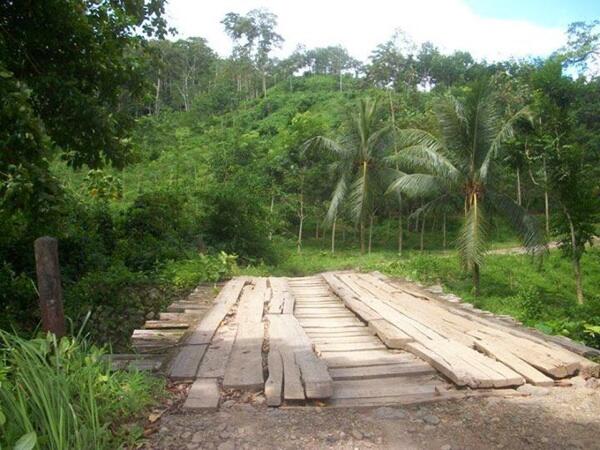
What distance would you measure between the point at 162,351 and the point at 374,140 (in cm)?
1721

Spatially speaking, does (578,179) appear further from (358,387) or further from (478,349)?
(358,387)

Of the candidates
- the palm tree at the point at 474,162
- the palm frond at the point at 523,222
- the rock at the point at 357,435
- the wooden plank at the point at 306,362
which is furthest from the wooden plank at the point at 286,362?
the palm frond at the point at 523,222

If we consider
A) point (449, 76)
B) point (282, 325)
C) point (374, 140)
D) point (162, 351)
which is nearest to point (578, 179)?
point (374, 140)

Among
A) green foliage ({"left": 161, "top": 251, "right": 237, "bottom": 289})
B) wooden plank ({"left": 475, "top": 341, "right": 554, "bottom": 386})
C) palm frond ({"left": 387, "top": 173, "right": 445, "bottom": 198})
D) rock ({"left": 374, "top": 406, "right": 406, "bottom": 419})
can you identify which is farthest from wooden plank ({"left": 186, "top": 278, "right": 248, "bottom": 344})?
palm frond ({"left": 387, "top": 173, "right": 445, "bottom": 198})

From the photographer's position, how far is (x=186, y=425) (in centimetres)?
271

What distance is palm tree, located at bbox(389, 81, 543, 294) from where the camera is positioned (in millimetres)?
12781

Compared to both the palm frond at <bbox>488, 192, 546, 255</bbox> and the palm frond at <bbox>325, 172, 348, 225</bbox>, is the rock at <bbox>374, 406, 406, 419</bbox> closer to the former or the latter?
the palm frond at <bbox>488, 192, 546, 255</bbox>

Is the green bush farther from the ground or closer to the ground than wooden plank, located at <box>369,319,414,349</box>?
closer to the ground

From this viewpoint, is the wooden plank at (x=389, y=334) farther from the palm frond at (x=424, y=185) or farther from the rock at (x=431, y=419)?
the palm frond at (x=424, y=185)

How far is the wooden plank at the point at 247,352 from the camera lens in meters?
3.20

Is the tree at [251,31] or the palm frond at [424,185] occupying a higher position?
the tree at [251,31]

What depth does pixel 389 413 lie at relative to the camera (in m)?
2.85

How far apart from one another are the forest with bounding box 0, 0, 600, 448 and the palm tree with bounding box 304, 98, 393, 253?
0.09 metres

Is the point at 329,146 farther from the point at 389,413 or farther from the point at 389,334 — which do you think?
the point at 389,413
